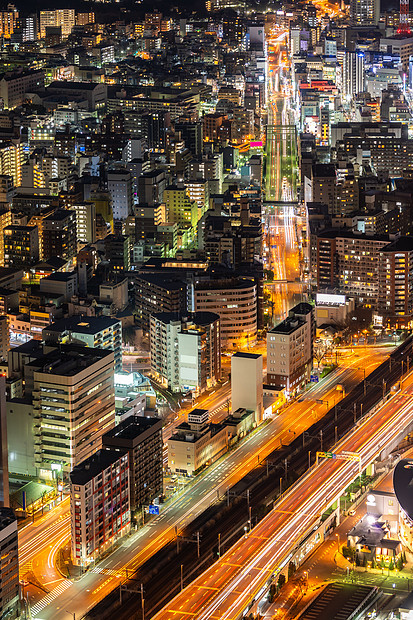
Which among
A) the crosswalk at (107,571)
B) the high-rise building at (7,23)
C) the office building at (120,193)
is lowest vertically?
the crosswalk at (107,571)

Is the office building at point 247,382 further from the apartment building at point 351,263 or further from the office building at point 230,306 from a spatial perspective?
the apartment building at point 351,263

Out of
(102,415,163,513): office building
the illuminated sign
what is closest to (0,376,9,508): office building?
(102,415,163,513): office building

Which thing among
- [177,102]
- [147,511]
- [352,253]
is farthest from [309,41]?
[147,511]

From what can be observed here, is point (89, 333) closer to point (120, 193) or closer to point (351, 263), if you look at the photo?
point (351, 263)

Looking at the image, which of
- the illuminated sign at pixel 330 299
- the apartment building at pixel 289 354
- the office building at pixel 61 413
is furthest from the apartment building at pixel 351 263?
the office building at pixel 61 413

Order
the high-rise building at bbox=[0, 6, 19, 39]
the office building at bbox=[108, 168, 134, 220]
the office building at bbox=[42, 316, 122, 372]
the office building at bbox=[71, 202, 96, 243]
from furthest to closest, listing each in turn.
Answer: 1. the high-rise building at bbox=[0, 6, 19, 39]
2. the office building at bbox=[108, 168, 134, 220]
3. the office building at bbox=[71, 202, 96, 243]
4. the office building at bbox=[42, 316, 122, 372]

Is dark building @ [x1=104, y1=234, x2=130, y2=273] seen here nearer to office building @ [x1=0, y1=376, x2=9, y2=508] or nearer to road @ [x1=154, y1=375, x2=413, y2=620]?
road @ [x1=154, y1=375, x2=413, y2=620]
